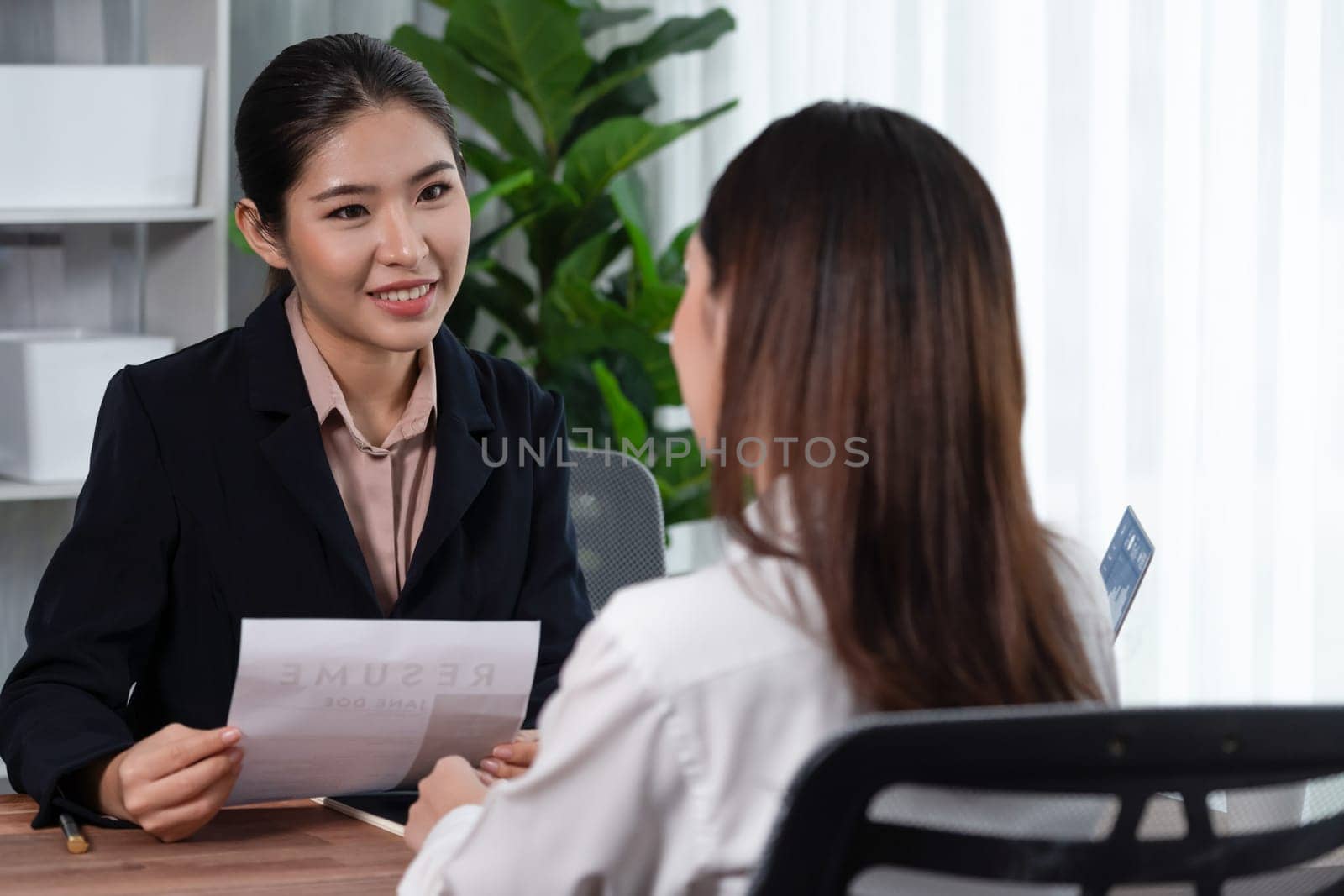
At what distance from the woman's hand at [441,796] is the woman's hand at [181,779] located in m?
0.17

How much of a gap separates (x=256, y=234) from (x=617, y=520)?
2.53 ft

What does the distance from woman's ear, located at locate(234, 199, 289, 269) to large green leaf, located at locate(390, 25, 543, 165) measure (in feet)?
6.09

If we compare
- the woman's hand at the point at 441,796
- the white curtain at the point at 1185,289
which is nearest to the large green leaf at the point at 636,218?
the white curtain at the point at 1185,289

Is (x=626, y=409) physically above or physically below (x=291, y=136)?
below

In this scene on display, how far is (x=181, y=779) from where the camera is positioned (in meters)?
1.23

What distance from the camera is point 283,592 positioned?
156cm

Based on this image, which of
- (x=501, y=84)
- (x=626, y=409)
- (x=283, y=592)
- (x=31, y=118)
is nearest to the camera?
(x=283, y=592)

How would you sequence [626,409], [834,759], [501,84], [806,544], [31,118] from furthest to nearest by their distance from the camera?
1. [501,84]
2. [626,409]
3. [31,118]
4. [806,544]
5. [834,759]

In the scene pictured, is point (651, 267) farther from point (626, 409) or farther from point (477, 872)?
point (477, 872)

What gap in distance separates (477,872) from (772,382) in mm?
325

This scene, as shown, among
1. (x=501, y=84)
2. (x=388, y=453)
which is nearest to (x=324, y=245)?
(x=388, y=453)

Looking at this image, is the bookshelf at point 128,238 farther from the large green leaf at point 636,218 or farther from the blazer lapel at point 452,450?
the blazer lapel at point 452,450

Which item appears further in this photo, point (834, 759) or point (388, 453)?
point (388, 453)

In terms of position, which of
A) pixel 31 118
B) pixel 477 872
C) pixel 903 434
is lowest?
pixel 477 872
